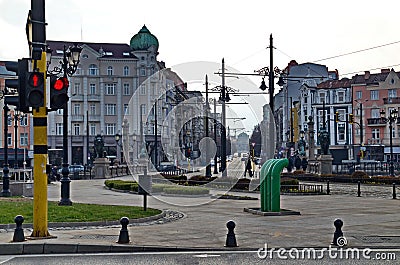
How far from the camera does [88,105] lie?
312ft

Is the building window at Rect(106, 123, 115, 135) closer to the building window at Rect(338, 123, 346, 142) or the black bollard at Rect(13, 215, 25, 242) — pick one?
the building window at Rect(338, 123, 346, 142)

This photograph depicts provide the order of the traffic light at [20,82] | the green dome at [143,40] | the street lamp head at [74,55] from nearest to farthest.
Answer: the traffic light at [20,82]
the street lamp head at [74,55]
the green dome at [143,40]

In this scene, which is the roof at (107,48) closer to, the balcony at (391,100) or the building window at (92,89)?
the building window at (92,89)

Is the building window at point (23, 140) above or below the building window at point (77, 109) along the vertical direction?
below

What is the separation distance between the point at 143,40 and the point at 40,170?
85.9m

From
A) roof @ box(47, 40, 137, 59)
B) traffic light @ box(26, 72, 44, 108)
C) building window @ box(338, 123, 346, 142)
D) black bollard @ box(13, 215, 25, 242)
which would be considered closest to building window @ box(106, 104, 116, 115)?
roof @ box(47, 40, 137, 59)

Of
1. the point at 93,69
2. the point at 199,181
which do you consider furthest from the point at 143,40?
the point at 199,181

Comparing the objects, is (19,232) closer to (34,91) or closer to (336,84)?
(34,91)

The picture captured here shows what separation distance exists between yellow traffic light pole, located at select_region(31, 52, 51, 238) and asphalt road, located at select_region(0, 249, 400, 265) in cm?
132

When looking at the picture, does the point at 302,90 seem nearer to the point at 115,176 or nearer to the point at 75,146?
the point at 75,146

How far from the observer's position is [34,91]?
13.7 m

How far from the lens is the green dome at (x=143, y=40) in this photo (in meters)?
98.1
